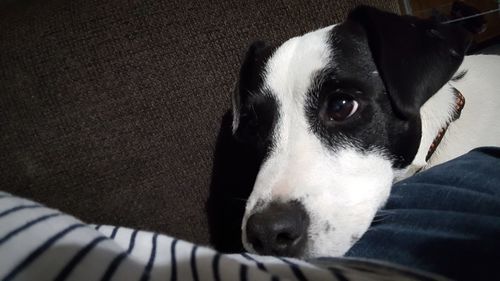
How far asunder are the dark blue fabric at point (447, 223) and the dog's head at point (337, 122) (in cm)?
6

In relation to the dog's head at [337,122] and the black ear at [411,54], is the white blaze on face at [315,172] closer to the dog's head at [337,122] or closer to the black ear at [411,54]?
the dog's head at [337,122]

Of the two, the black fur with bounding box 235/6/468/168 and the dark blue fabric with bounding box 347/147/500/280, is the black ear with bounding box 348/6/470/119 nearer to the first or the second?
the black fur with bounding box 235/6/468/168

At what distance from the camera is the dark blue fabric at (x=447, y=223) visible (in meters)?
0.57

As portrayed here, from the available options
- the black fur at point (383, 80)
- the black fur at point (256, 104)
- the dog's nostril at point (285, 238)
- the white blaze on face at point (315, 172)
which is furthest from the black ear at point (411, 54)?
the dog's nostril at point (285, 238)

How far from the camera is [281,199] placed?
0.77 meters

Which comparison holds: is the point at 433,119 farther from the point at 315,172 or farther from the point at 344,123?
the point at 315,172

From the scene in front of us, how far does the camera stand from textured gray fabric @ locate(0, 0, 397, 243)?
3.43 ft

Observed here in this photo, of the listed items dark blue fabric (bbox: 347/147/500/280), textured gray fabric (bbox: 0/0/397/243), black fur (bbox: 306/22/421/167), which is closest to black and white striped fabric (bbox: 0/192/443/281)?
dark blue fabric (bbox: 347/147/500/280)

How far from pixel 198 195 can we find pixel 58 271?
745mm

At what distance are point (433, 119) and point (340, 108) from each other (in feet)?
1.03

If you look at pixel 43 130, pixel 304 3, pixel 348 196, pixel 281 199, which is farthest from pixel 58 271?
pixel 304 3

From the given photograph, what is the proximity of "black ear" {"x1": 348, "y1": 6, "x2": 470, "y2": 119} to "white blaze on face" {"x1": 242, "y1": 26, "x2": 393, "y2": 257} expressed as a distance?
0.39 ft

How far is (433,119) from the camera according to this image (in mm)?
1044

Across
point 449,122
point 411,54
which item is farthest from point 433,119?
point 411,54
